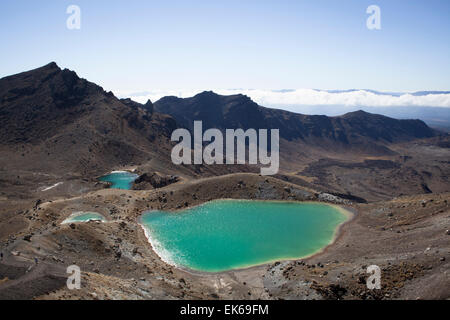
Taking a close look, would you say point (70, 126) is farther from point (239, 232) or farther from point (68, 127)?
point (239, 232)

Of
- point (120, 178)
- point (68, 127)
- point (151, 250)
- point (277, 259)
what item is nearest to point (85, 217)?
point (151, 250)

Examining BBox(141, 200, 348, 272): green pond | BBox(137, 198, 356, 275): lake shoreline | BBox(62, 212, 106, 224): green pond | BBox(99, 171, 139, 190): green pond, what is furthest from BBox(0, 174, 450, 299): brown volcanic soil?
BBox(99, 171, 139, 190): green pond

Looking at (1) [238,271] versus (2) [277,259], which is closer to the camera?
(1) [238,271]

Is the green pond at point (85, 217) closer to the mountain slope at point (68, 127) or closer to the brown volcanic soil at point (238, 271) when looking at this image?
the brown volcanic soil at point (238, 271)

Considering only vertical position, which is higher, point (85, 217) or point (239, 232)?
point (85, 217)

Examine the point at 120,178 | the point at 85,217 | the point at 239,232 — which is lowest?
the point at 239,232

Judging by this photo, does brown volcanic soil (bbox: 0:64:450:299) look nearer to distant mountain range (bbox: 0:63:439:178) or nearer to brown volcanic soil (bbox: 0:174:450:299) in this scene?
brown volcanic soil (bbox: 0:174:450:299)

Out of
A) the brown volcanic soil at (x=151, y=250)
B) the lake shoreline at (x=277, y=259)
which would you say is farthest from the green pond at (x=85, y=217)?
the lake shoreline at (x=277, y=259)
